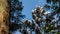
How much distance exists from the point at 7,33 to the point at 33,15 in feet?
48.6

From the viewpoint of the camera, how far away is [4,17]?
250cm

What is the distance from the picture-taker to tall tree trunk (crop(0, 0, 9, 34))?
241 cm

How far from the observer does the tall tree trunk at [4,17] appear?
241cm

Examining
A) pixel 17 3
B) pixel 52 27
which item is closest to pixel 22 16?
pixel 17 3

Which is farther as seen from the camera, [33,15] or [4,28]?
[33,15]

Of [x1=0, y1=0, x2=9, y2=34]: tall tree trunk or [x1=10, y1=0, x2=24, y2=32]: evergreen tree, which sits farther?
[x1=10, y1=0, x2=24, y2=32]: evergreen tree

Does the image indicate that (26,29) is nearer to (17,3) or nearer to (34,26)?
(34,26)

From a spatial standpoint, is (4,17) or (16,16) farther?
(16,16)

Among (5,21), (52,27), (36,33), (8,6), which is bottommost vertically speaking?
A: (36,33)

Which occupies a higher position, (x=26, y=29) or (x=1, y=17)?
(x=1, y=17)

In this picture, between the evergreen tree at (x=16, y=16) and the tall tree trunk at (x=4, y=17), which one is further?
the evergreen tree at (x=16, y=16)

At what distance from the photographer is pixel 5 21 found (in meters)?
2.48

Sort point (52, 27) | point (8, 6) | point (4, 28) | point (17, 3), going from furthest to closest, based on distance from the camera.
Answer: point (17, 3) < point (52, 27) < point (8, 6) < point (4, 28)

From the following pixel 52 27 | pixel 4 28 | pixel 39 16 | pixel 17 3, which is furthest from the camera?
pixel 39 16
